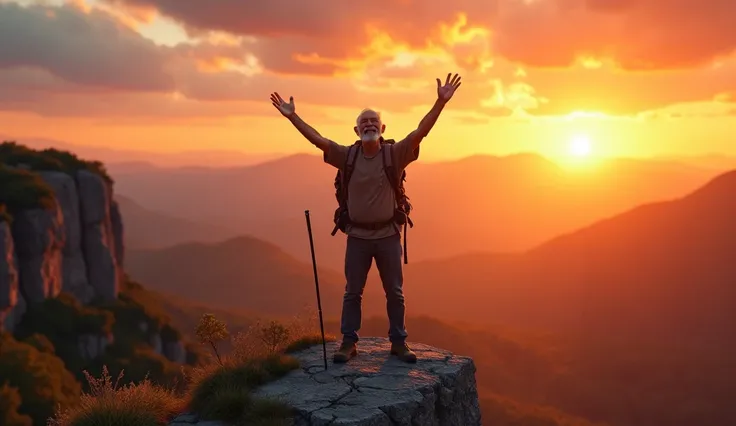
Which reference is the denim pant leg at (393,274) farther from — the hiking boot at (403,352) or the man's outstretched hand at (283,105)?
the man's outstretched hand at (283,105)

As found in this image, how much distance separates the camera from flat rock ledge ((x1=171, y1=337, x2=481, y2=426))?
735 centimetres

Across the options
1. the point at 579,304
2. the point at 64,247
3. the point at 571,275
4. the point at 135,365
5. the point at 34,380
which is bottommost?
the point at 579,304

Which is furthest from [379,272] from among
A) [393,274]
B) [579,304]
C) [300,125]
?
[579,304]

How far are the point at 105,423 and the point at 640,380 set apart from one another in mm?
76907

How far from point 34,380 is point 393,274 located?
32.7 metres

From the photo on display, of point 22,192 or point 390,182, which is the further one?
point 22,192

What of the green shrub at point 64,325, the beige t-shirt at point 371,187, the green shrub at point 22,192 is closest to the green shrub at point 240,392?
the beige t-shirt at point 371,187

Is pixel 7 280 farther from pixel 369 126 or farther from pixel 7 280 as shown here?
pixel 369 126

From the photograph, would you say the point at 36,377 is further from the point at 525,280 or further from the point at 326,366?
the point at 525,280

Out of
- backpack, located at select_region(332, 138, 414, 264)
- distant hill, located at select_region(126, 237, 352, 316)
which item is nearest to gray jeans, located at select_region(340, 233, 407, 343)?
backpack, located at select_region(332, 138, 414, 264)

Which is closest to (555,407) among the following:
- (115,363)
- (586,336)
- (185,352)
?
(586,336)

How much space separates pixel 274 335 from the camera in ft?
33.7

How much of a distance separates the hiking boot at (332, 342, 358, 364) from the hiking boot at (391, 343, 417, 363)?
0.62 meters

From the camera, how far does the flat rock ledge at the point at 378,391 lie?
7352 mm
